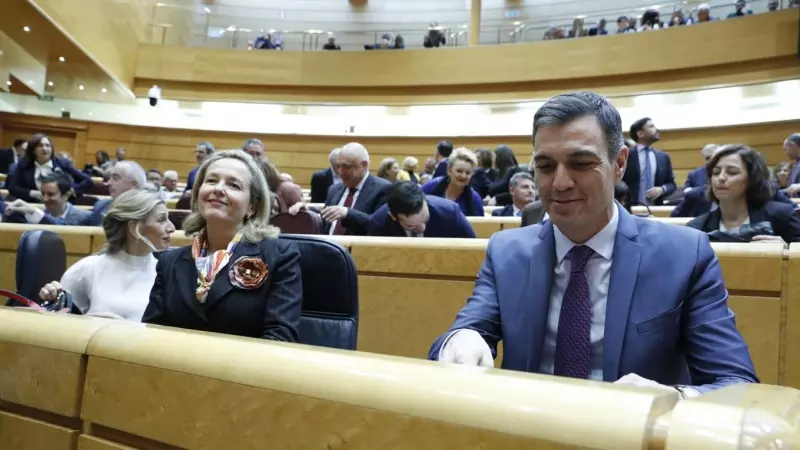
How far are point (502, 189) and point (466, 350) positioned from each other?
4357 mm

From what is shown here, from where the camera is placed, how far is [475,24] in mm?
12055

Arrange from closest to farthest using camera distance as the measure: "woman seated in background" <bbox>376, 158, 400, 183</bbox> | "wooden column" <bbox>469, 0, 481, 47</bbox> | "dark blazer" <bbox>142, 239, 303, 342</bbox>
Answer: "dark blazer" <bbox>142, 239, 303, 342</bbox>, "woman seated in background" <bbox>376, 158, 400, 183</bbox>, "wooden column" <bbox>469, 0, 481, 47</bbox>

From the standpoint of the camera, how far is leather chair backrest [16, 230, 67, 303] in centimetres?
225

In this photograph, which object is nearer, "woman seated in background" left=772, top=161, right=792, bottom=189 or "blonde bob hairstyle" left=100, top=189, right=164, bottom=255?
"blonde bob hairstyle" left=100, top=189, right=164, bottom=255

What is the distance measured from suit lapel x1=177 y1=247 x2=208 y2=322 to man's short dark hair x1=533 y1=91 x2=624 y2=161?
3.30 ft

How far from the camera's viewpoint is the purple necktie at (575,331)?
114 centimetres

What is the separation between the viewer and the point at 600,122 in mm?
1140

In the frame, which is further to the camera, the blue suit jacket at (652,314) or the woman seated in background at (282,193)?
the woman seated in background at (282,193)

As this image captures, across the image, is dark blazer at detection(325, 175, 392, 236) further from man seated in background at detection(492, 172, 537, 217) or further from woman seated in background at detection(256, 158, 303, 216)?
man seated in background at detection(492, 172, 537, 217)

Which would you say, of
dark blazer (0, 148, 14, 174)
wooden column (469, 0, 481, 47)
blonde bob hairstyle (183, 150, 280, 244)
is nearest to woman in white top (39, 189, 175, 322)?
blonde bob hairstyle (183, 150, 280, 244)

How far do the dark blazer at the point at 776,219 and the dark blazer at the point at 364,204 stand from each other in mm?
1629

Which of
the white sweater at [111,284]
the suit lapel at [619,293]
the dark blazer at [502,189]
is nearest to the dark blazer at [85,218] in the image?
the white sweater at [111,284]

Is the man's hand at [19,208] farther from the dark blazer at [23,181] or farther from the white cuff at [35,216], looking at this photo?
the dark blazer at [23,181]

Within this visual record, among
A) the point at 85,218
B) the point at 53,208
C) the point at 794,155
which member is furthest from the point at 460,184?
the point at 794,155
